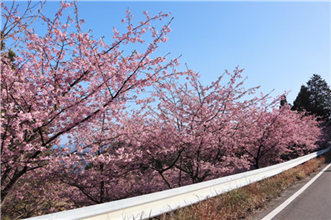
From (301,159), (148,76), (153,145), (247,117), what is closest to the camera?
(148,76)

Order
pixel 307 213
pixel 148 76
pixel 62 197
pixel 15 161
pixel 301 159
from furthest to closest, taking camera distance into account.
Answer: pixel 301 159 < pixel 62 197 < pixel 148 76 < pixel 307 213 < pixel 15 161

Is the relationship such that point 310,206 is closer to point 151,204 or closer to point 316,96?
point 151,204

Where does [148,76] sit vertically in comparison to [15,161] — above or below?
above

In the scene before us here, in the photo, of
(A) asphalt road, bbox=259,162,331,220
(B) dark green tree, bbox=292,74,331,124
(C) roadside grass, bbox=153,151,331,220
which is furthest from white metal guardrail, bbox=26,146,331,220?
(B) dark green tree, bbox=292,74,331,124

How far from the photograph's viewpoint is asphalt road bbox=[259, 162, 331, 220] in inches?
193

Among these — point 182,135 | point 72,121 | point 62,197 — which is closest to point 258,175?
point 182,135

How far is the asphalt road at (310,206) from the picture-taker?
4898 millimetres

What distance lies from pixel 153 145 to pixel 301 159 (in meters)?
8.92

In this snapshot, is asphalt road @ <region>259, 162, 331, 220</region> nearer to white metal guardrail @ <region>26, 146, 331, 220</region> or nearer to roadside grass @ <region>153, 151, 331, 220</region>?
roadside grass @ <region>153, 151, 331, 220</region>

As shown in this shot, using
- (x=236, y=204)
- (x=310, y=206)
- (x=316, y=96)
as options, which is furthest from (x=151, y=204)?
(x=316, y=96)

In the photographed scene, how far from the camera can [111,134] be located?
293 inches

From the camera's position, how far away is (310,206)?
5.71 m

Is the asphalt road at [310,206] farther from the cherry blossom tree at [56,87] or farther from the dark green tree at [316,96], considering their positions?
the dark green tree at [316,96]

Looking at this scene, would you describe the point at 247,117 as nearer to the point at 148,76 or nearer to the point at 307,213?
the point at 307,213
